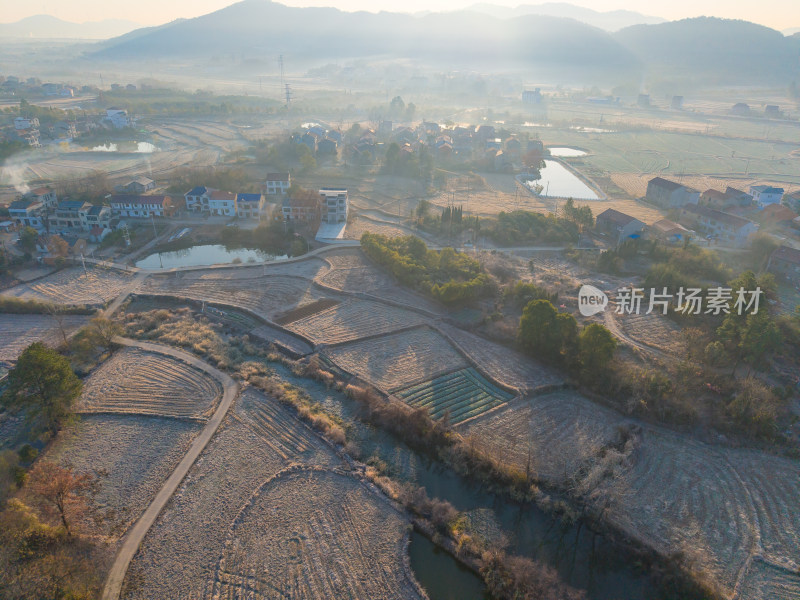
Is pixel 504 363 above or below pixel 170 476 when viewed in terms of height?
above

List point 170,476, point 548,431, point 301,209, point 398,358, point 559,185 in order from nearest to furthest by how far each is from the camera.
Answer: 1. point 170,476
2. point 548,431
3. point 398,358
4. point 301,209
5. point 559,185

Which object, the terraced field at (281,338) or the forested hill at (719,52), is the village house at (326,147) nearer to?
the terraced field at (281,338)

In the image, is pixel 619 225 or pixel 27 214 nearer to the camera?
pixel 27 214

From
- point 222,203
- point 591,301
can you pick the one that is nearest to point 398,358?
point 591,301

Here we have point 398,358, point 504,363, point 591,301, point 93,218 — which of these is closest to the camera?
point 504,363

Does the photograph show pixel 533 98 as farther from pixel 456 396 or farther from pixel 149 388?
pixel 149 388

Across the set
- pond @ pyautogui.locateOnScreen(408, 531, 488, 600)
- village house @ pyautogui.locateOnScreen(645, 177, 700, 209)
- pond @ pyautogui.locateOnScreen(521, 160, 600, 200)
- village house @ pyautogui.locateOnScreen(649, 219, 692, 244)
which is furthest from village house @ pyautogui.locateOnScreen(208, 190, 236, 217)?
village house @ pyautogui.locateOnScreen(645, 177, 700, 209)
